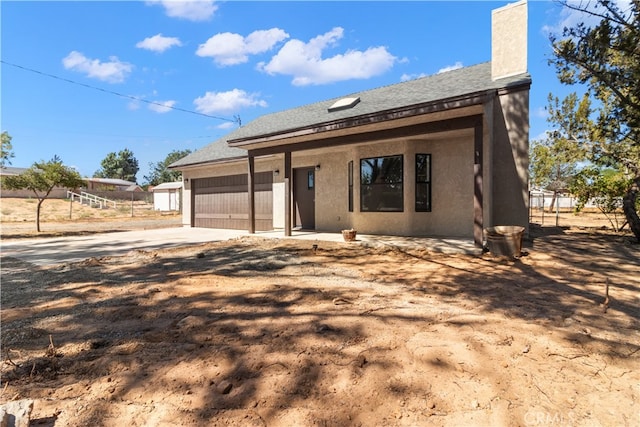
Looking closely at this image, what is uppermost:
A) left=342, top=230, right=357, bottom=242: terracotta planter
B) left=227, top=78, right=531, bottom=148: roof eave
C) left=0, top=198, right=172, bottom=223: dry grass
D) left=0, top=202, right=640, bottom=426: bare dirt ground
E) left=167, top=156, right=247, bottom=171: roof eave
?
left=227, top=78, right=531, bottom=148: roof eave

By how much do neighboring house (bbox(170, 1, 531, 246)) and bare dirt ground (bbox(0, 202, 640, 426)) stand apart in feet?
12.0

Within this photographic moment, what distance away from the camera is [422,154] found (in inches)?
380

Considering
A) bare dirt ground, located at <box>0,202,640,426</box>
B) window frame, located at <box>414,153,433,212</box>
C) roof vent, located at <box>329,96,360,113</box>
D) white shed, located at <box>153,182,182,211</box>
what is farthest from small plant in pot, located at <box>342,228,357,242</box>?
white shed, located at <box>153,182,182,211</box>

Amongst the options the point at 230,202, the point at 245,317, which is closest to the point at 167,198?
the point at 230,202

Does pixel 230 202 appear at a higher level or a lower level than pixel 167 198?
lower

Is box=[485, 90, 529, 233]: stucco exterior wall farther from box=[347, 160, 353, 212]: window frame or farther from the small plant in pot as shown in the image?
box=[347, 160, 353, 212]: window frame

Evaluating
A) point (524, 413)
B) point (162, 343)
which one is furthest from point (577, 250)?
point (162, 343)

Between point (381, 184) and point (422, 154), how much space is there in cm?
148

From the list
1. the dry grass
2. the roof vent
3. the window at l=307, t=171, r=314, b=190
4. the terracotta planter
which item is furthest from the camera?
the dry grass

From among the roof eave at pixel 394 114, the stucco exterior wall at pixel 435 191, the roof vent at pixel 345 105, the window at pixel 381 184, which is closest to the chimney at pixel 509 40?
the roof eave at pixel 394 114

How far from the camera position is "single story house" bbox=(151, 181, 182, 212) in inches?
1377

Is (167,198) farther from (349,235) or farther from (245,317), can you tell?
(245,317)

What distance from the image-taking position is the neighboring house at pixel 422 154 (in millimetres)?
7805

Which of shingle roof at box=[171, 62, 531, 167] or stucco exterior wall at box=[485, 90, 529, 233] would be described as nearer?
stucco exterior wall at box=[485, 90, 529, 233]
